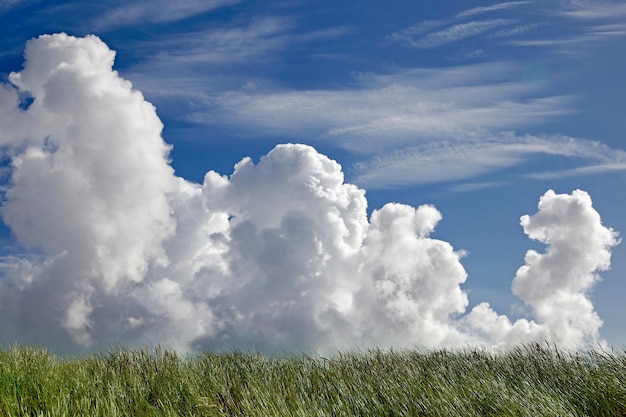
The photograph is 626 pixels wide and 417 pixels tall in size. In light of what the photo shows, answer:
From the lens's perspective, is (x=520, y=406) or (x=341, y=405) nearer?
(x=520, y=406)

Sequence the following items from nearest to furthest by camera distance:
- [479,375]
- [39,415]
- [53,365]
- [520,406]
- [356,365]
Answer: [39,415], [520,406], [479,375], [53,365], [356,365]

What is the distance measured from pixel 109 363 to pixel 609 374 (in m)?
11.8

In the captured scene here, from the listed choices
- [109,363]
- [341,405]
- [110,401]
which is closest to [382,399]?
[341,405]

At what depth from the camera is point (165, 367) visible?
47.4ft

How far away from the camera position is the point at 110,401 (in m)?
11.2

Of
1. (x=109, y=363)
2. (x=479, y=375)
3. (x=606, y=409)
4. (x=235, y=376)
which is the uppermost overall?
(x=109, y=363)

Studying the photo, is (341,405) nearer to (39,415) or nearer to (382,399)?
(382,399)

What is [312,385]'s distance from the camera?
13492mm

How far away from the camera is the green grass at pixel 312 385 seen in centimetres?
1092

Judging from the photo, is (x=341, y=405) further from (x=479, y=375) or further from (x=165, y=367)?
(x=165, y=367)

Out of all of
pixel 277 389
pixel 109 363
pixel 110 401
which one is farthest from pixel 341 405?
pixel 109 363

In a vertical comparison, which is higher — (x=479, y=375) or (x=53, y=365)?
(x=53, y=365)

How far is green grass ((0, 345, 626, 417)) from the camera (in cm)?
1092

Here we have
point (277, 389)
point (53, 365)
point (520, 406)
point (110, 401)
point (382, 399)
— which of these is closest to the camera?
point (520, 406)
